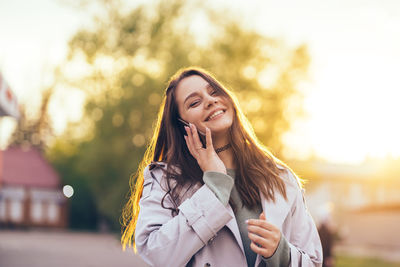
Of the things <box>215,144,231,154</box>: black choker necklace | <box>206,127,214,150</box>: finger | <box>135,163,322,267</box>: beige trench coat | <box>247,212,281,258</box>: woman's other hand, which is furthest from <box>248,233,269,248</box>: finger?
<box>215,144,231,154</box>: black choker necklace

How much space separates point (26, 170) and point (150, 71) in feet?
49.8

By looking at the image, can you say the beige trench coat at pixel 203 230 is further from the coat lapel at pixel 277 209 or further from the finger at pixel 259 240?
the finger at pixel 259 240

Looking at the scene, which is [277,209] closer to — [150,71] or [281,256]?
[281,256]

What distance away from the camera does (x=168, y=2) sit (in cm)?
3262

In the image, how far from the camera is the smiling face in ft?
8.59

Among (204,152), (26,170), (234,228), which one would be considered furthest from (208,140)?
(26,170)

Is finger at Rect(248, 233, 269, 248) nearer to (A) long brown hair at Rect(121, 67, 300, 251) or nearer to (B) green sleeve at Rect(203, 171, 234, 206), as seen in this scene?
(B) green sleeve at Rect(203, 171, 234, 206)

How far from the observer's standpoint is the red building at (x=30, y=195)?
38.6 m

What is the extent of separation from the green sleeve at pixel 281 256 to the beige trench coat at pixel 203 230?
3 cm

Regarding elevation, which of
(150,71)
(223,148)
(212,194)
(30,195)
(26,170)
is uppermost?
(223,148)

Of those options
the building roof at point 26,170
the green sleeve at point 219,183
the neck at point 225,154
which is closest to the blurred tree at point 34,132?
the building roof at point 26,170

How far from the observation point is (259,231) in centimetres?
222

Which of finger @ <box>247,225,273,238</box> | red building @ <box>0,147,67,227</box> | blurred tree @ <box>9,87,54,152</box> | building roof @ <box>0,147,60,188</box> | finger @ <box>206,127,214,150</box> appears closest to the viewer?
finger @ <box>247,225,273,238</box>

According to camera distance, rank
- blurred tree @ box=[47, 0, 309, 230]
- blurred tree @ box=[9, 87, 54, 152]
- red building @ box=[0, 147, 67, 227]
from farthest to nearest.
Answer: blurred tree @ box=[9, 87, 54, 152] < red building @ box=[0, 147, 67, 227] < blurred tree @ box=[47, 0, 309, 230]
